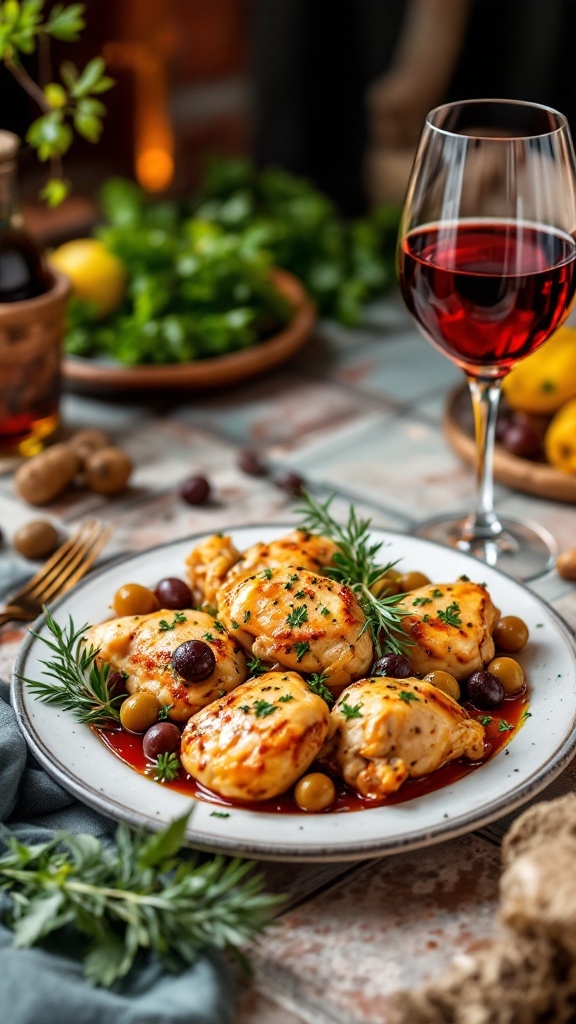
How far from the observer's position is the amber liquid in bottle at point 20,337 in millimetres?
2311

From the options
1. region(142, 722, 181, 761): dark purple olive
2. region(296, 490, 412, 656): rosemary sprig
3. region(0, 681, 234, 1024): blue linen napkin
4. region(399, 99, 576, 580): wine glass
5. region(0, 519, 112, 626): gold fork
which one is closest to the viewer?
region(0, 681, 234, 1024): blue linen napkin

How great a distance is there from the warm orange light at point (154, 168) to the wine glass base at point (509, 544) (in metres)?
2.72

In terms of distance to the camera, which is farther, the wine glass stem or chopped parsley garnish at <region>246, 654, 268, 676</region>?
the wine glass stem

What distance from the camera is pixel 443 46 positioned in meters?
3.86

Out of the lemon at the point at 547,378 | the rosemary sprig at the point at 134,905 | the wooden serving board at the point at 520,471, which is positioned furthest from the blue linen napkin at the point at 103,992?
the lemon at the point at 547,378

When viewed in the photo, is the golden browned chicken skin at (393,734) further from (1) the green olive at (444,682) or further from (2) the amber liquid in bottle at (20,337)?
(2) the amber liquid in bottle at (20,337)

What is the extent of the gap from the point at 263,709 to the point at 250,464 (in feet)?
3.75

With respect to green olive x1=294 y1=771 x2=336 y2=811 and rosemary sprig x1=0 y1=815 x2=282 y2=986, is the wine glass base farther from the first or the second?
rosemary sprig x1=0 y1=815 x2=282 y2=986

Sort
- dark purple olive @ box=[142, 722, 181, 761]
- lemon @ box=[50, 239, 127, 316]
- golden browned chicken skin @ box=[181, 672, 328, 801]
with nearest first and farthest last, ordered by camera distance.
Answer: golden browned chicken skin @ box=[181, 672, 328, 801] < dark purple olive @ box=[142, 722, 181, 761] < lemon @ box=[50, 239, 127, 316]

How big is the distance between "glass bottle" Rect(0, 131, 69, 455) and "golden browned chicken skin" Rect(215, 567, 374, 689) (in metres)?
1.09

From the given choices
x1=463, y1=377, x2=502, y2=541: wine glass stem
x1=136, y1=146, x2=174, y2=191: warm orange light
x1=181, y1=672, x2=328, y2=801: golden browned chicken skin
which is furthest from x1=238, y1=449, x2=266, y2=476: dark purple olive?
x1=136, y1=146, x2=174, y2=191: warm orange light

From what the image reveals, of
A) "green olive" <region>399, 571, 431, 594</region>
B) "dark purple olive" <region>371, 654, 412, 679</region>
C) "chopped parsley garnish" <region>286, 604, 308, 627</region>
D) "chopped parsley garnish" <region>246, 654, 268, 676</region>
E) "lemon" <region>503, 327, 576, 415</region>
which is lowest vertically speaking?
"lemon" <region>503, 327, 576, 415</region>

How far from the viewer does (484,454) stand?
200 cm

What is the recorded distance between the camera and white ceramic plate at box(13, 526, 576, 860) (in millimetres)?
1188
